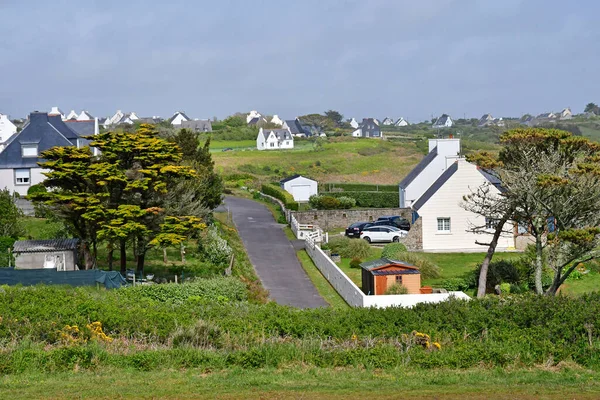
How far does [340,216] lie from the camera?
56.2 m

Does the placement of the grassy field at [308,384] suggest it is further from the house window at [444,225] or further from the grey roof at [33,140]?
the grey roof at [33,140]

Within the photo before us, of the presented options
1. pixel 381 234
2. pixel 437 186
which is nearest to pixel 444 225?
pixel 437 186

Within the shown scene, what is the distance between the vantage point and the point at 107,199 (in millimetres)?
32750

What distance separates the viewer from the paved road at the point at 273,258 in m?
32.9

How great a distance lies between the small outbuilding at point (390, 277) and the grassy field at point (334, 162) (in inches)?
2306

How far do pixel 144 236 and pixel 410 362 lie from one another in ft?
56.2

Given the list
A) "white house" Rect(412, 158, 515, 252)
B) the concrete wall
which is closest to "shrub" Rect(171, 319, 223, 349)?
"white house" Rect(412, 158, 515, 252)

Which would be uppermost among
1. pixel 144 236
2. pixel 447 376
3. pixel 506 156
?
pixel 506 156

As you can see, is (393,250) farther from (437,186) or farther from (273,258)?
(273,258)

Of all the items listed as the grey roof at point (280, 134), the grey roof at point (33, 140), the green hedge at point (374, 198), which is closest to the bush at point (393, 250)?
the grey roof at point (33, 140)

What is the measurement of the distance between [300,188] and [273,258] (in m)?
27.9

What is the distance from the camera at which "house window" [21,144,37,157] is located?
2179 inches

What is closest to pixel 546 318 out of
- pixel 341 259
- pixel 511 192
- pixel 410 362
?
pixel 410 362

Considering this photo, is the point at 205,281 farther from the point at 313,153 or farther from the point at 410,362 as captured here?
the point at 313,153
